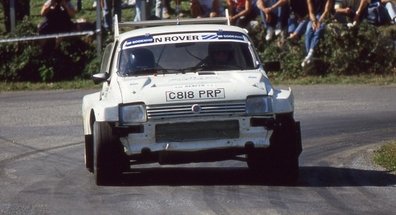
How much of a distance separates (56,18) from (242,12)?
386 cm

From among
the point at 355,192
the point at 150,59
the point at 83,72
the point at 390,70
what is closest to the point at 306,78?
the point at 390,70

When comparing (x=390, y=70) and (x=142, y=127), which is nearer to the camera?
(x=142, y=127)

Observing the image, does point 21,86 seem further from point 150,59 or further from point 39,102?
point 150,59

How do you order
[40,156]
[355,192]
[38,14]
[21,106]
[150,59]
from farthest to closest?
[38,14] < [21,106] < [40,156] < [150,59] < [355,192]

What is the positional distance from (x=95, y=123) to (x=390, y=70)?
12690 millimetres

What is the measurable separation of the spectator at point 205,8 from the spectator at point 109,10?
1.77 metres

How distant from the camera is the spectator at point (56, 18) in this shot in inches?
982

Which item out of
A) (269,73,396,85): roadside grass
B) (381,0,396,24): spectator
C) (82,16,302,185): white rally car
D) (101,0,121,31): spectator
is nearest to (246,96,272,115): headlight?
(82,16,302,185): white rally car

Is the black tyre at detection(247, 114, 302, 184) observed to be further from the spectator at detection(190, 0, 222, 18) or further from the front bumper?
the spectator at detection(190, 0, 222, 18)

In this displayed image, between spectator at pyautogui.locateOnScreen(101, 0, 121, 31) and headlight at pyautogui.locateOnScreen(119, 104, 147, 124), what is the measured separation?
14.0m

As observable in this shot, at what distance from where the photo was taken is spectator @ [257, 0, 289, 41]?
24.7 m

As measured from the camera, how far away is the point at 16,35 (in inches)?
981

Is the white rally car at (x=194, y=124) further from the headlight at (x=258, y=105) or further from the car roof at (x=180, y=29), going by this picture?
the car roof at (x=180, y=29)

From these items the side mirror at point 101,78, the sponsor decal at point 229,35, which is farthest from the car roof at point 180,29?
the side mirror at point 101,78
